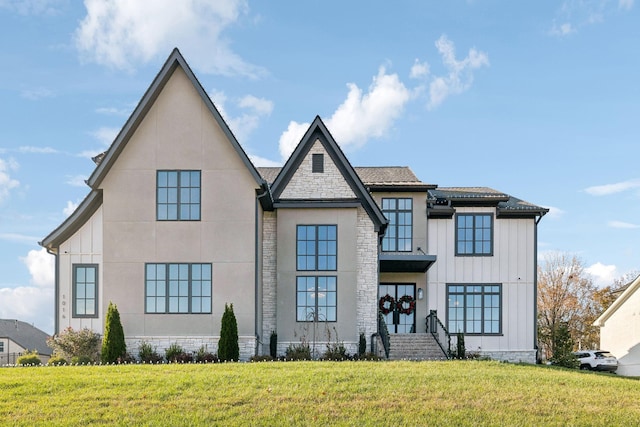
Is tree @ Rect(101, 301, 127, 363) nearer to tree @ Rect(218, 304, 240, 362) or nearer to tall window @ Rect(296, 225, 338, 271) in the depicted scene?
tree @ Rect(218, 304, 240, 362)

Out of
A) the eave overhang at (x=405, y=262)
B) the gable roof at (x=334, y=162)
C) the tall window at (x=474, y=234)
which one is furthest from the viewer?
the tall window at (x=474, y=234)

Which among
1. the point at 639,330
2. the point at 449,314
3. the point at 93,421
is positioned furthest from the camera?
the point at 639,330

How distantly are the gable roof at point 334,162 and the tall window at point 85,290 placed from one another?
6.41 metres

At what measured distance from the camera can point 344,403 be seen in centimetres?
1513

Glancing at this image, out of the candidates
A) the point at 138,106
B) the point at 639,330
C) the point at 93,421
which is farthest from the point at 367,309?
the point at 639,330

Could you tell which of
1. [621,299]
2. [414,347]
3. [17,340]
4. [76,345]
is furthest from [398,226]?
[17,340]

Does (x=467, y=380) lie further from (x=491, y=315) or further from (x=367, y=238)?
(x=491, y=315)

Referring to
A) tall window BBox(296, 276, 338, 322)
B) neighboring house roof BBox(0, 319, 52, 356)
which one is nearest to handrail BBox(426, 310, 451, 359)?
tall window BBox(296, 276, 338, 322)

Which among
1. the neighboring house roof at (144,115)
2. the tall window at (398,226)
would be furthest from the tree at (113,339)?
the tall window at (398,226)

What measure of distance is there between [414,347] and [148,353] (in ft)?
32.4

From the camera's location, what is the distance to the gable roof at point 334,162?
84.1ft

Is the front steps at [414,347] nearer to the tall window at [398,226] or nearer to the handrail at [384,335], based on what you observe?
the handrail at [384,335]

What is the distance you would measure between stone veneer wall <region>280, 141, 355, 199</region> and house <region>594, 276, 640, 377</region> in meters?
19.7

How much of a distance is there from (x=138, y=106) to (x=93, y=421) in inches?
466
